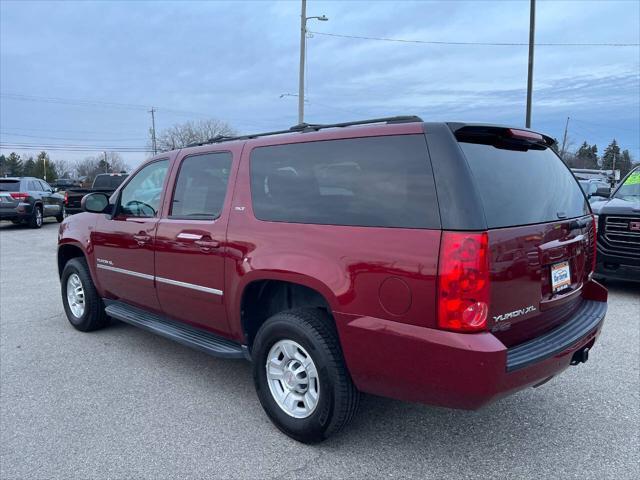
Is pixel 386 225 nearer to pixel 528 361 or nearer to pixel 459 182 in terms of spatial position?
pixel 459 182

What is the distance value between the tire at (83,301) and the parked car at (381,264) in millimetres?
1556

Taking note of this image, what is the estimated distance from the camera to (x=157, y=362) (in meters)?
4.50

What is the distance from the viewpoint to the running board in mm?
3586

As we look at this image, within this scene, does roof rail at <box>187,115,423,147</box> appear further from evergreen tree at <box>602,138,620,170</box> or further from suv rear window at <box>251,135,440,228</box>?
evergreen tree at <box>602,138,620,170</box>

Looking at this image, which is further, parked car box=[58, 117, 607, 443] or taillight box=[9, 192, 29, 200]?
taillight box=[9, 192, 29, 200]

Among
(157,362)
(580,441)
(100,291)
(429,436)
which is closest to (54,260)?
(100,291)

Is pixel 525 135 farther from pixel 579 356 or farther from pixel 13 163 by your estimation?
pixel 13 163

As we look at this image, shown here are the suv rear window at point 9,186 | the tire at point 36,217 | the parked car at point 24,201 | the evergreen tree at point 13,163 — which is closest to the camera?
the parked car at point 24,201

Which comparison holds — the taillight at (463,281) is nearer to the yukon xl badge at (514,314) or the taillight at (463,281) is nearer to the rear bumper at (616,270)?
the yukon xl badge at (514,314)

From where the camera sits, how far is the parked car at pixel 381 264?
2432 mm

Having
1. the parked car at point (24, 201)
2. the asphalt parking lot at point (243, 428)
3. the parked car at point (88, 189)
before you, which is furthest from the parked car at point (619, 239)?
the parked car at point (24, 201)

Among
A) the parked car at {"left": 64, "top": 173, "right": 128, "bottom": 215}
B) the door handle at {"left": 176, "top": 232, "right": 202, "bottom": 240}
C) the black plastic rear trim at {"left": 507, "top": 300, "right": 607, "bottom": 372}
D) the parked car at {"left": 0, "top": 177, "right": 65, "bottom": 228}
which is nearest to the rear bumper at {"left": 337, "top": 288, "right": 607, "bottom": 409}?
the black plastic rear trim at {"left": 507, "top": 300, "right": 607, "bottom": 372}

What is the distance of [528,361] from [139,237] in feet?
10.7

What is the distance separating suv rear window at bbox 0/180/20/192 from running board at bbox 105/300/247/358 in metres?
15.3
